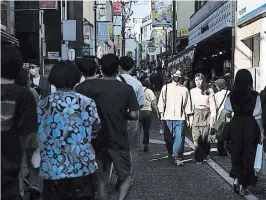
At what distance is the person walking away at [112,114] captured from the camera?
17.2 ft

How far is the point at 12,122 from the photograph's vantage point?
373cm

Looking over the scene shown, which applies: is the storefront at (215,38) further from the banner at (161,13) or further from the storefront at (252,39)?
the banner at (161,13)

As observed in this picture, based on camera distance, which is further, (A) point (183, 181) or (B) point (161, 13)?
(B) point (161, 13)

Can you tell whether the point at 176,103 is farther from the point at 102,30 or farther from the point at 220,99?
the point at 102,30

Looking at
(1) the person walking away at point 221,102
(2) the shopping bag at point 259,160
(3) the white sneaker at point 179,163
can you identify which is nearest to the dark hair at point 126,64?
(2) the shopping bag at point 259,160

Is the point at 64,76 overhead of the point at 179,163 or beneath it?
overhead

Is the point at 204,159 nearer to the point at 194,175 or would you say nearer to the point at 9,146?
the point at 194,175

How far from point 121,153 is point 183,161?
473 cm

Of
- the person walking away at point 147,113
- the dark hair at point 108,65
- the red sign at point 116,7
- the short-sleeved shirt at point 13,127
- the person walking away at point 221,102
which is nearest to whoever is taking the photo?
the short-sleeved shirt at point 13,127

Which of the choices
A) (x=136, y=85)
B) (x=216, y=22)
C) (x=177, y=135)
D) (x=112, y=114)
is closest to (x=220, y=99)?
(x=177, y=135)

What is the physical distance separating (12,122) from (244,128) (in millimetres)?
4023

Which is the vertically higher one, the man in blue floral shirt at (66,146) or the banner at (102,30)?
the banner at (102,30)

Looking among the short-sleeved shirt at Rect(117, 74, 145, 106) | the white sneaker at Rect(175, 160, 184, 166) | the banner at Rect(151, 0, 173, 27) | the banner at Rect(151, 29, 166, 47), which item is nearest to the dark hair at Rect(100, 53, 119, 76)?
the short-sleeved shirt at Rect(117, 74, 145, 106)

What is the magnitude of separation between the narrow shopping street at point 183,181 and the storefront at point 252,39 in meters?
4.68
